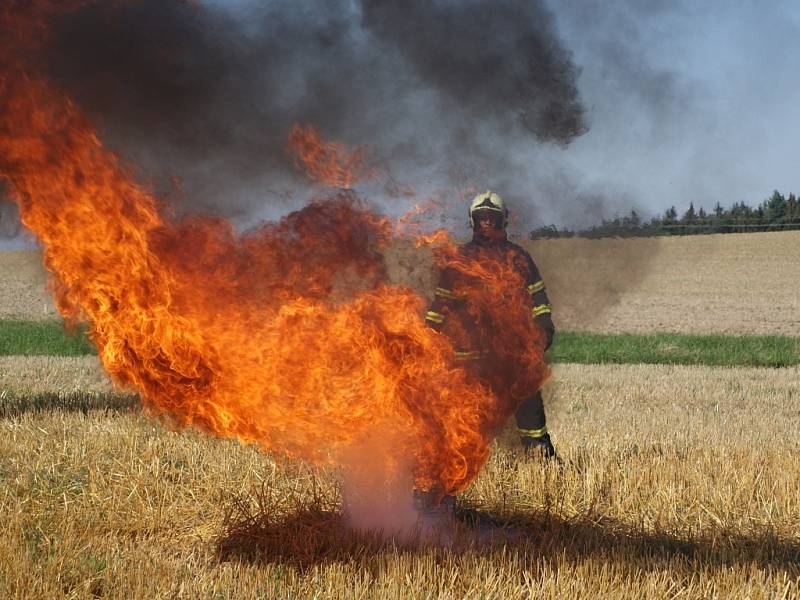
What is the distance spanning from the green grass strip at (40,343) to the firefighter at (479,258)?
15168mm

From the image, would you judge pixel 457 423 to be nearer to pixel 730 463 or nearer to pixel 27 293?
pixel 730 463

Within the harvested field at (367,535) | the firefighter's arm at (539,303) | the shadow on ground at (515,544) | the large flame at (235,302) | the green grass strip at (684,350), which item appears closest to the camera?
Result: the harvested field at (367,535)

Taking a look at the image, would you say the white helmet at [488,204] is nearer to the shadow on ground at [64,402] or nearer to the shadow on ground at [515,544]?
the shadow on ground at [515,544]

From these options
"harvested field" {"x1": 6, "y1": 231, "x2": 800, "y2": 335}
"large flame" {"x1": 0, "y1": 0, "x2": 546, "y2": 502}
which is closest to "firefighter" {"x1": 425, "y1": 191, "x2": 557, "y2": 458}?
"harvested field" {"x1": 6, "y1": 231, "x2": 800, "y2": 335}

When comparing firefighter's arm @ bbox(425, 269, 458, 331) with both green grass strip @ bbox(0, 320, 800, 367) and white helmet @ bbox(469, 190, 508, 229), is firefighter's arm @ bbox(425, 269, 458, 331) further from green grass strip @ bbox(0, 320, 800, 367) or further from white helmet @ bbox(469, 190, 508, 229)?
green grass strip @ bbox(0, 320, 800, 367)

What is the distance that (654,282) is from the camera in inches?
1797

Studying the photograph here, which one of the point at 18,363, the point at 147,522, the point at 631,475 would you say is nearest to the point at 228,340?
the point at 147,522

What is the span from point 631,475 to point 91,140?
460 centimetres

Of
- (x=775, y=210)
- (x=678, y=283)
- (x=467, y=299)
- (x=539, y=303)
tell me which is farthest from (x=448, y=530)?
(x=775, y=210)

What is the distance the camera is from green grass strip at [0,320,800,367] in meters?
20.7

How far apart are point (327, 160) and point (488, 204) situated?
1.51 m

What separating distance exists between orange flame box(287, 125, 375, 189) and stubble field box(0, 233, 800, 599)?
80.7 inches

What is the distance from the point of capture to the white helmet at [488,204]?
6551 mm

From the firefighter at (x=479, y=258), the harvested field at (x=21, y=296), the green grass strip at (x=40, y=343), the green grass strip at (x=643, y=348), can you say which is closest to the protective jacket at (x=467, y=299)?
the firefighter at (x=479, y=258)
